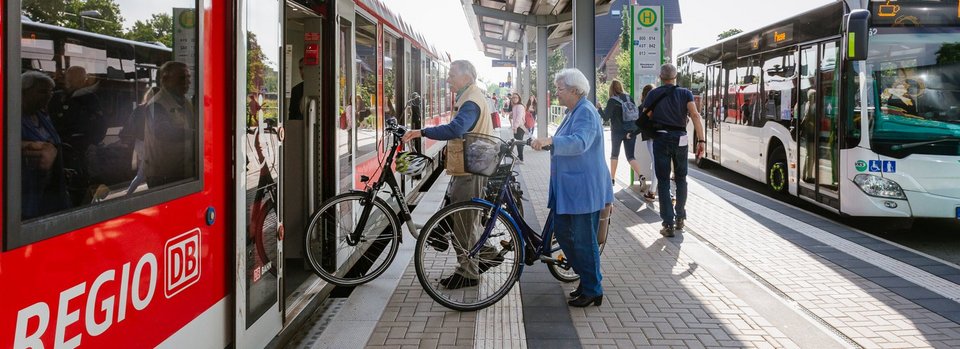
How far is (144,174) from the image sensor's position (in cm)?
268

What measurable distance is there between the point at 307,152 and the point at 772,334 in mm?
3182

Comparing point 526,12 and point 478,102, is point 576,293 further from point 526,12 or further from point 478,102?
point 526,12

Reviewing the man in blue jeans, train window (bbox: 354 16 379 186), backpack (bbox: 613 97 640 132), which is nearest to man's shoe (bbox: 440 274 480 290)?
train window (bbox: 354 16 379 186)

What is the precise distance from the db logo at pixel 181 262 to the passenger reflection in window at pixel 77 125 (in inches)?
21.8

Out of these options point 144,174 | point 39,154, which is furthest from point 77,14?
point 144,174

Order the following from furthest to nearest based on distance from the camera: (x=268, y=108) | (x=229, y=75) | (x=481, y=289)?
(x=481, y=289)
(x=268, y=108)
(x=229, y=75)

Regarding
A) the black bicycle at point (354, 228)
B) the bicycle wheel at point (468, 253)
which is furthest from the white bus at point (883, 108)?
the black bicycle at point (354, 228)

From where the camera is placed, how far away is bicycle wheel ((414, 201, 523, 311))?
17.0 feet

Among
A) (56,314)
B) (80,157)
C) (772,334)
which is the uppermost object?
(80,157)

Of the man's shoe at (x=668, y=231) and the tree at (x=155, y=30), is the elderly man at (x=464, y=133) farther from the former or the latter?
the man's shoe at (x=668, y=231)

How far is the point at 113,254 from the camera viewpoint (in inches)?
95.4

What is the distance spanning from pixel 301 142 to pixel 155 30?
3.22 m

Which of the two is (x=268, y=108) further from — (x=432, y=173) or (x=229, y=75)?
(x=432, y=173)

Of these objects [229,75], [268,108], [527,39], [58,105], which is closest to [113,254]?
[58,105]
